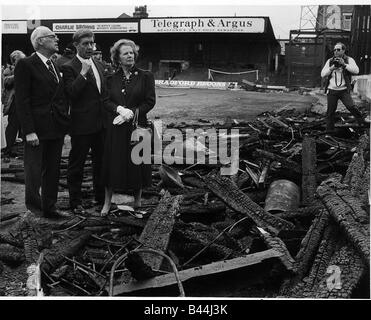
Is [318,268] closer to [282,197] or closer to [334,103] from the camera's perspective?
[282,197]

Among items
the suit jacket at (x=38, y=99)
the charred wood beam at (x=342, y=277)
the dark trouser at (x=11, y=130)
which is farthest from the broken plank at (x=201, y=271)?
the dark trouser at (x=11, y=130)

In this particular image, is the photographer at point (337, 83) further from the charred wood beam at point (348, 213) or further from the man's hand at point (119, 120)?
the charred wood beam at point (348, 213)

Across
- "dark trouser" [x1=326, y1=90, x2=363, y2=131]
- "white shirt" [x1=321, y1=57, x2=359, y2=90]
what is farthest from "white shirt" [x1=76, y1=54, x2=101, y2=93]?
"dark trouser" [x1=326, y1=90, x2=363, y2=131]

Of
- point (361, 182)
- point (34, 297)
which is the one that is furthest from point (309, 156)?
point (34, 297)

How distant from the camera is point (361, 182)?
3.74 m

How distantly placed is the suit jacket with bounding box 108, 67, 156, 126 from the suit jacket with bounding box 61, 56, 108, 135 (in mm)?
113

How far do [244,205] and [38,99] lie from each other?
1929 millimetres

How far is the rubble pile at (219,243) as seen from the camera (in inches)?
111

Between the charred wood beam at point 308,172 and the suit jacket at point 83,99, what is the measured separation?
194 centimetres

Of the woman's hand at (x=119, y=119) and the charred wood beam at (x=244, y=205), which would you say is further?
the woman's hand at (x=119, y=119)

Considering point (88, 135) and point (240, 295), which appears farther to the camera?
point (88, 135)

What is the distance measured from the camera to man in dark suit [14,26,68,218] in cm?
405
